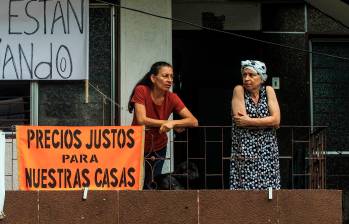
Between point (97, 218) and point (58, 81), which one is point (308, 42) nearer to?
point (58, 81)

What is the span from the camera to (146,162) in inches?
401

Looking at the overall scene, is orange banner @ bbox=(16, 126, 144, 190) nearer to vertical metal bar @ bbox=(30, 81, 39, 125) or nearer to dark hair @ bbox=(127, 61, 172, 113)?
dark hair @ bbox=(127, 61, 172, 113)

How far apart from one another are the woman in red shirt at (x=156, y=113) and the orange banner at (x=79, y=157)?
0.24m

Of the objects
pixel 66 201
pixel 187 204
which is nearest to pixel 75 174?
pixel 66 201

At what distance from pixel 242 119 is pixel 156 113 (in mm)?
1162

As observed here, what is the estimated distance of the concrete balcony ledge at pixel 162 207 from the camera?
9.93 m

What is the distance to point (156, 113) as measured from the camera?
407 inches

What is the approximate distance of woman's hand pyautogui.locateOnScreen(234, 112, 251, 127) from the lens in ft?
31.7

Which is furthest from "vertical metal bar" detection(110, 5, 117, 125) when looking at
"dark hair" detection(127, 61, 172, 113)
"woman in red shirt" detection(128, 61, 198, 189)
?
"woman in red shirt" detection(128, 61, 198, 189)

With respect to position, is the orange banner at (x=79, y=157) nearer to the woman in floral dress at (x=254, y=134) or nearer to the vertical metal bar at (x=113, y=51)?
the woman in floral dress at (x=254, y=134)

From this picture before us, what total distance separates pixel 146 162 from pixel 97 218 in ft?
2.79

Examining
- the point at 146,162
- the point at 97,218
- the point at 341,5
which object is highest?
the point at 341,5

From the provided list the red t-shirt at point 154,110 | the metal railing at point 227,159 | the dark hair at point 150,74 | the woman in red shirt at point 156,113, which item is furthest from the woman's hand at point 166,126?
the dark hair at point 150,74

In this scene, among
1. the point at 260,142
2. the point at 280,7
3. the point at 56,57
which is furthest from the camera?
the point at 280,7
